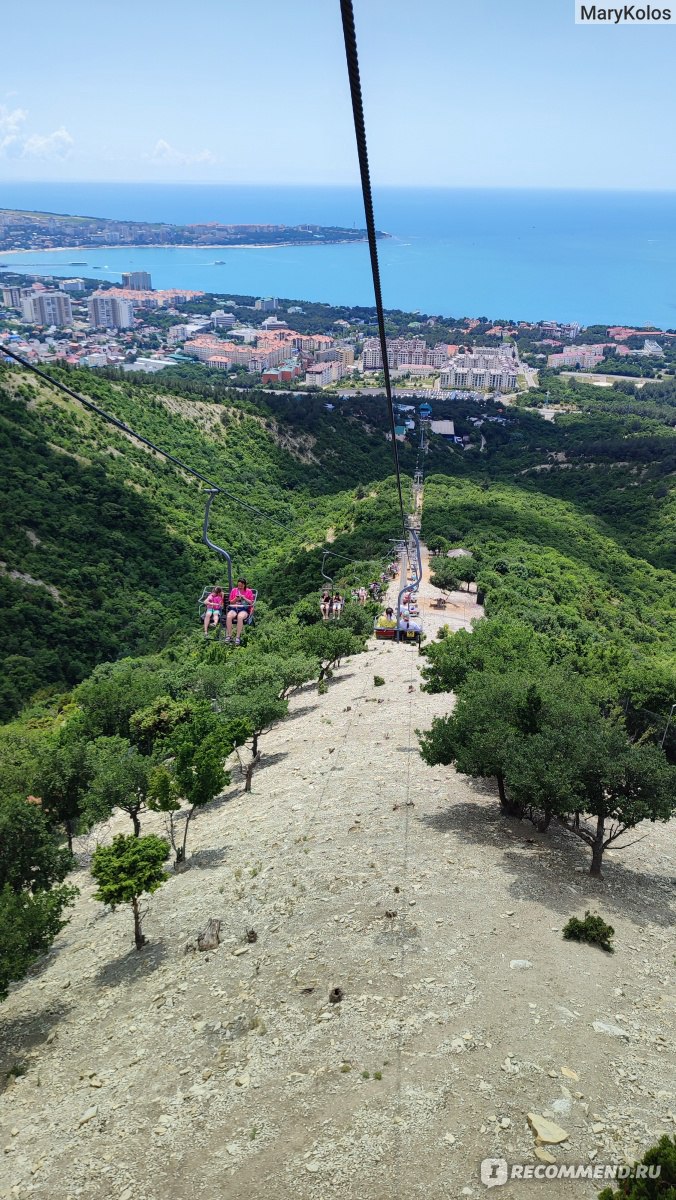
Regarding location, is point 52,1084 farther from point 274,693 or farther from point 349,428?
point 349,428

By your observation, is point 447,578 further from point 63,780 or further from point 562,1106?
point 562,1106

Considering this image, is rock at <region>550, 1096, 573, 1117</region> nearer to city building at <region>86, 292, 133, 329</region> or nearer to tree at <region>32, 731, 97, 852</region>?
tree at <region>32, 731, 97, 852</region>

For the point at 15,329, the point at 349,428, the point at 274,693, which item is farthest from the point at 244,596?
the point at 15,329

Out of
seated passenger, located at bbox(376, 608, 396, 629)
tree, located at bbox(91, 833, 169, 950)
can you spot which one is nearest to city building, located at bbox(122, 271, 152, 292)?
seated passenger, located at bbox(376, 608, 396, 629)

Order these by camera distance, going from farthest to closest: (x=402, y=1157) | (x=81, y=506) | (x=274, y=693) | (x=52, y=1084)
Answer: (x=81, y=506), (x=274, y=693), (x=52, y=1084), (x=402, y=1157)

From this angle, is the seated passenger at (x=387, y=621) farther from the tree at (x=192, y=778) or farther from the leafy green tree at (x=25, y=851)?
Result: the leafy green tree at (x=25, y=851)

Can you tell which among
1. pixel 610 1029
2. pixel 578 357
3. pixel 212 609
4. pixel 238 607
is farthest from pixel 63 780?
pixel 578 357

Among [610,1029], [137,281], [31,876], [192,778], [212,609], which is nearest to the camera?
[610,1029]
